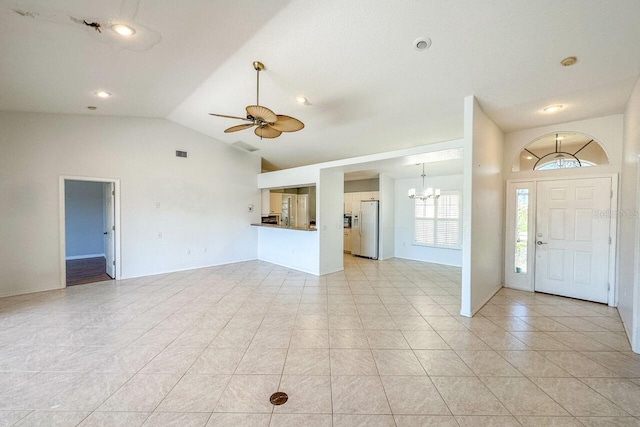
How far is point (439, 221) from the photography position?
22.5ft

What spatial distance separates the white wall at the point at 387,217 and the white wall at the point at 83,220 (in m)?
8.17

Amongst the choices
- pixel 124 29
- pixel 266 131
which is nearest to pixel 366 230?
pixel 266 131

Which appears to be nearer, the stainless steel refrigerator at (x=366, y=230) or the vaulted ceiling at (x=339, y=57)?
the vaulted ceiling at (x=339, y=57)

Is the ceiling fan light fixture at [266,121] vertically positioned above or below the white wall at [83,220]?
above

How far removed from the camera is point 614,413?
70.3 inches

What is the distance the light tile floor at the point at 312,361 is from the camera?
179cm

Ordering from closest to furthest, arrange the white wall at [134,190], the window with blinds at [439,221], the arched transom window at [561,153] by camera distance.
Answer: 1. the arched transom window at [561,153]
2. the white wall at [134,190]
3. the window with blinds at [439,221]

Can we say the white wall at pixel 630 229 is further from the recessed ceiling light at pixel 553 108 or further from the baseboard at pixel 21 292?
the baseboard at pixel 21 292

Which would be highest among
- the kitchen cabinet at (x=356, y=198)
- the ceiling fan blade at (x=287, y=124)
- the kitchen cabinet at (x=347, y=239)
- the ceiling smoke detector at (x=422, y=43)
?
the ceiling smoke detector at (x=422, y=43)

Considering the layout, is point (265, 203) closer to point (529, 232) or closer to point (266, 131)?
point (266, 131)

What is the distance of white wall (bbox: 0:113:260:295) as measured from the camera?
422cm

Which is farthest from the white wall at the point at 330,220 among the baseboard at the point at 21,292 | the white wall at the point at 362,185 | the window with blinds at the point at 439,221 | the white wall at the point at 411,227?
the baseboard at the point at 21,292

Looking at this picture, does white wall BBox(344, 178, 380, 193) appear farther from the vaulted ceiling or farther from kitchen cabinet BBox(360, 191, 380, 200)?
the vaulted ceiling

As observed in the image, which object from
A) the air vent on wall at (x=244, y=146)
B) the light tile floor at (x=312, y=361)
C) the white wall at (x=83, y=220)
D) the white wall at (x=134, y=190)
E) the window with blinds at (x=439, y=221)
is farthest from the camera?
the white wall at (x=83, y=220)
